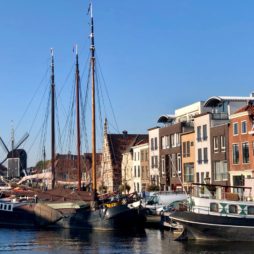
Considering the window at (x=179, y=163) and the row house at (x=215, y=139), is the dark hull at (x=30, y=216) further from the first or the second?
the window at (x=179, y=163)

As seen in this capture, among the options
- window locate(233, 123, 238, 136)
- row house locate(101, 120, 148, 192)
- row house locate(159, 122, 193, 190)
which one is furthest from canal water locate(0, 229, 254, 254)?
row house locate(101, 120, 148, 192)

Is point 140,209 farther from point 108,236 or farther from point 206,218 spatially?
point 206,218

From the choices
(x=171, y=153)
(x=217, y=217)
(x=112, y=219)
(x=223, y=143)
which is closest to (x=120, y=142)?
(x=171, y=153)

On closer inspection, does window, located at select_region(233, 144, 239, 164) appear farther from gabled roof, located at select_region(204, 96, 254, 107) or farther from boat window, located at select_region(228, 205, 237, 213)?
boat window, located at select_region(228, 205, 237, 213)

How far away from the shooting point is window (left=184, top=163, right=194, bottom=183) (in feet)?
305

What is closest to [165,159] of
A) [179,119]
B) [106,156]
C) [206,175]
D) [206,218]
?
[179,119]

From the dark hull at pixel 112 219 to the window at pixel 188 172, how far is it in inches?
1182

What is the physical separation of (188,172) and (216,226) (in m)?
44.7

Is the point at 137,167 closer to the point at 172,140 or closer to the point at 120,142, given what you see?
the point at 120,142

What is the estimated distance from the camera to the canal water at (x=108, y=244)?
4597cm

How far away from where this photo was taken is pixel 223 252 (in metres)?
44.0

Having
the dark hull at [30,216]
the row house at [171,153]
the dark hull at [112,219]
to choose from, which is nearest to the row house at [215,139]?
the row house at [171,153]

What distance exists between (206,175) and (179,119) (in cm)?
2146

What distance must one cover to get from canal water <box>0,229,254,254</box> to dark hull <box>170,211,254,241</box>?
0.86 m
